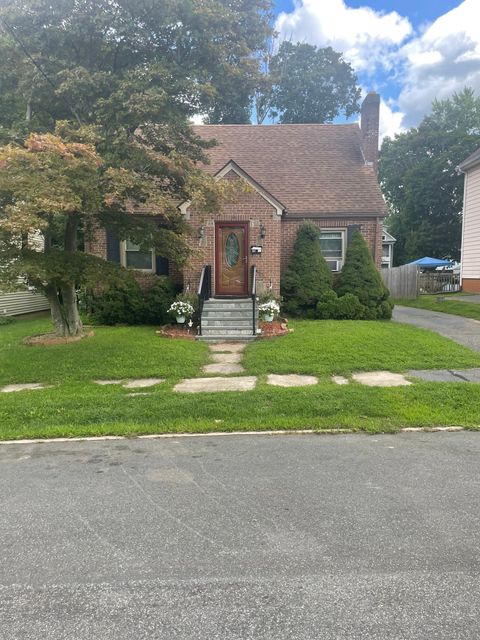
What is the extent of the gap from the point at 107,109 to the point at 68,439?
22.5 ft

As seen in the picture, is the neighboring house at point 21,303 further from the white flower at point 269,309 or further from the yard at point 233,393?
the white flower at point 269,309

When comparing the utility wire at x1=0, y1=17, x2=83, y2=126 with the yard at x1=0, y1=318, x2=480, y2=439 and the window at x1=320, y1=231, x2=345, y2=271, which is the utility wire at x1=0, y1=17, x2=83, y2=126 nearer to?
the yard at x1=0, y1=318, x2=480, y2=439

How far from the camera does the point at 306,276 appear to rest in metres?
13.8

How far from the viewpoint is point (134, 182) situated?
7.84 m

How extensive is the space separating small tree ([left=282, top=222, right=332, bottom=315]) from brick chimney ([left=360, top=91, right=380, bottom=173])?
621 cm

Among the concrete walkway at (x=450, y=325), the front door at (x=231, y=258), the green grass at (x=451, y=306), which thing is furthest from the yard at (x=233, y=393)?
the green grass at (x=451, y=306)

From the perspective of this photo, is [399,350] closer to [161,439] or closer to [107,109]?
[161,439]

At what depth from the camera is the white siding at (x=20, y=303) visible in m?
15.4

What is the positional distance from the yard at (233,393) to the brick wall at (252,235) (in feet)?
12.0

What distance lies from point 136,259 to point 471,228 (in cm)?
1586

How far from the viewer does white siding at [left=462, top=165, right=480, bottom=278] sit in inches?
808

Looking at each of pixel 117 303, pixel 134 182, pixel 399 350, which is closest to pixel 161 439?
pixel 134 182

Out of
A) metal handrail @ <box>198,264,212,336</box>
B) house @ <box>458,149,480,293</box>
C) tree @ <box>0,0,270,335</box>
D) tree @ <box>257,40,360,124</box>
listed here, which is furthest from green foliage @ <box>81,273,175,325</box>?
tree @ <box>257,40,360,124</box>

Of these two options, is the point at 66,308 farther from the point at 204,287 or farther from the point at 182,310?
the point at 204,287
